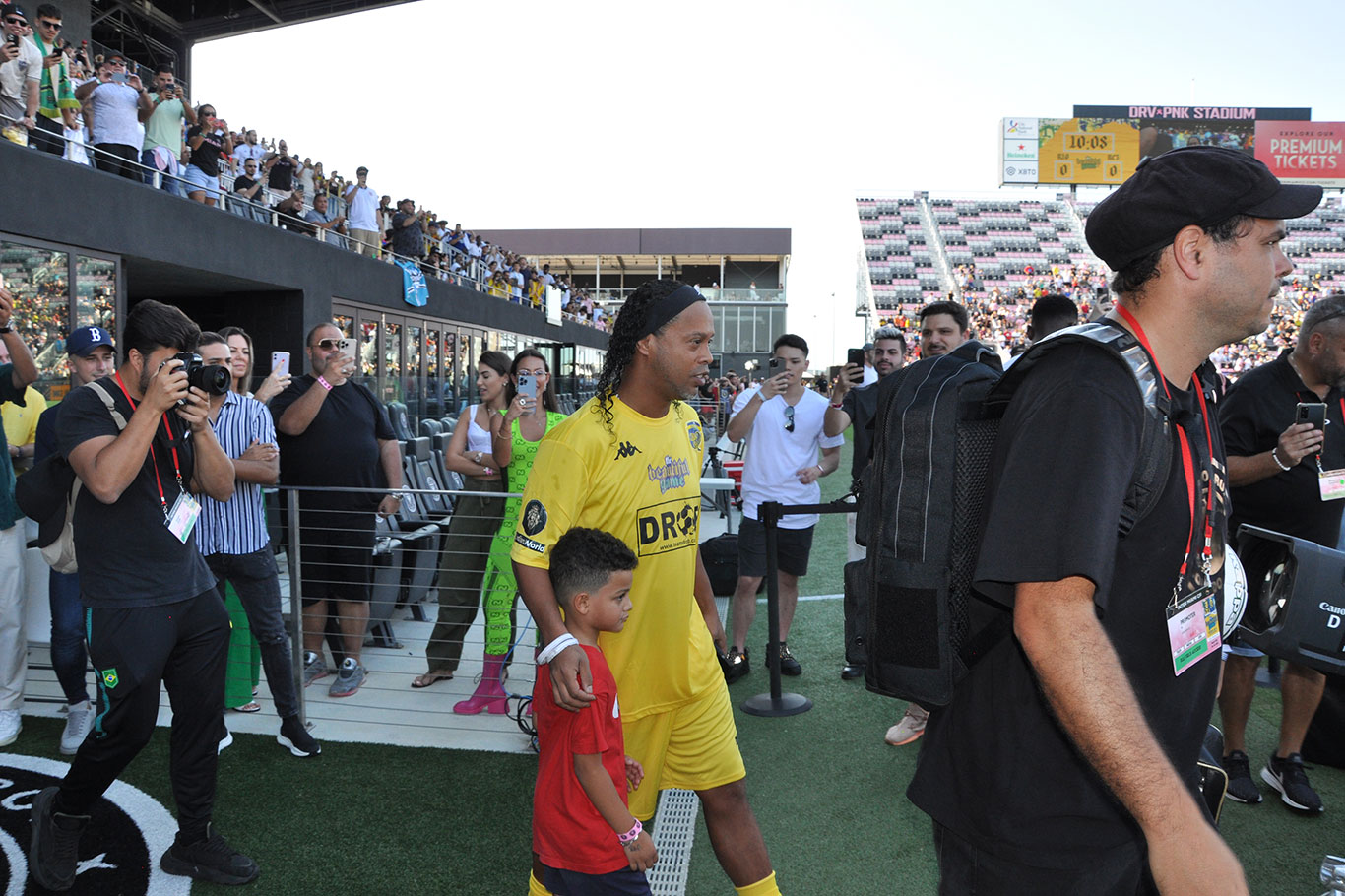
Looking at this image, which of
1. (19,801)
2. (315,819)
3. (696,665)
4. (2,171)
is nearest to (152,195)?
(2,171)

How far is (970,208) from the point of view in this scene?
7788 centimetres

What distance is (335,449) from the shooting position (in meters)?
5.09

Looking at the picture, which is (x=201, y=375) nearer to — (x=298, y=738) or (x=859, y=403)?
(x=298, y=738)

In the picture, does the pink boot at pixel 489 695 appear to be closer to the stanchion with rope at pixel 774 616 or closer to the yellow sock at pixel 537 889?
the stanchion with rope at pixel 774 616

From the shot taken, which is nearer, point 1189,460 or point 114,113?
point 1189,460

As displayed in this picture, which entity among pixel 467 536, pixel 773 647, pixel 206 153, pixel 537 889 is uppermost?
pixel 206 153

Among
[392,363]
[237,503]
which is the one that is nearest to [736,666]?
[237,503]

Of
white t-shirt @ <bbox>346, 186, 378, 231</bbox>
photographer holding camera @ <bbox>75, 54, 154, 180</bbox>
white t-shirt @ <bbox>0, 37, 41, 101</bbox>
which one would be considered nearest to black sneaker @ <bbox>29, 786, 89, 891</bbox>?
white t-shirt @ <bbox>0, 37, 41, 101</bbox>

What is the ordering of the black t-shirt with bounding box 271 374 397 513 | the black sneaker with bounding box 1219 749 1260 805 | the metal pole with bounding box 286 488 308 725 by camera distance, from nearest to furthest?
1. the black sneaker with bounding box 1219 749 1260 805
2. the metal pole with bounding box 286 488 308 725
3. the black t-shirt with bounding box 271 374 397 513

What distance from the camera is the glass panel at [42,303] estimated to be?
882cm

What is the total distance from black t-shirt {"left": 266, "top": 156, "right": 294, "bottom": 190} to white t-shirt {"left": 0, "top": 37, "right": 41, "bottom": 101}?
607 cm

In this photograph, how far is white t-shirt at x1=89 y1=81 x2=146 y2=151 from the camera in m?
9.84

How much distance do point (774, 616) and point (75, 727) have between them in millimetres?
3593

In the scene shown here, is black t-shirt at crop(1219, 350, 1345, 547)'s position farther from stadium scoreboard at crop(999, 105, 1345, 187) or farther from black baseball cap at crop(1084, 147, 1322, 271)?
stadium scoreboard at crop(999, 105, 1345, 187)
